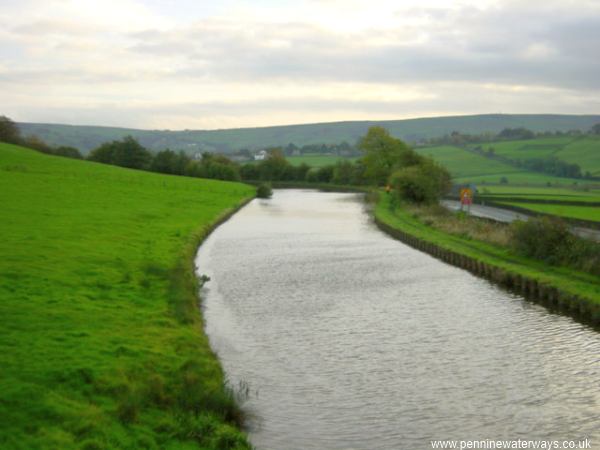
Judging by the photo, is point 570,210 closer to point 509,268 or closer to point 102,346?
point 509,268

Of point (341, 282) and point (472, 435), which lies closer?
point (472, 435)

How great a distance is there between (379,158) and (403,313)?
104016 millimetres

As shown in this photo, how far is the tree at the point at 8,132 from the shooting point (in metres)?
124

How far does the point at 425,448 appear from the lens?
14.8 m

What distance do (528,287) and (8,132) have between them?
369 feet

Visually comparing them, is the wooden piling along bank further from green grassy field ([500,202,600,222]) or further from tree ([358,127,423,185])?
tree ([358,127,423,185])

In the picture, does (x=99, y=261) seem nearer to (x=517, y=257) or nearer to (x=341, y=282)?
(x=341, y=282)

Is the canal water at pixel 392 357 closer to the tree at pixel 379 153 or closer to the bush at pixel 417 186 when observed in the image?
the bush at pixel 417 186

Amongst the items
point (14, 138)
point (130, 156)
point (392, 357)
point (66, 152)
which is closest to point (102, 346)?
point (392, 357)

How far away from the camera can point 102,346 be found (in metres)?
17.5

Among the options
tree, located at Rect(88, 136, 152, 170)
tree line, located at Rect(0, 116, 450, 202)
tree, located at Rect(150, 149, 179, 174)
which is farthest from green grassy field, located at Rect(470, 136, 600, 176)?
tree, located at Rect(88, 136, 152, 170)

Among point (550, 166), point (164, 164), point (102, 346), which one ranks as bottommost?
point (102, 346)

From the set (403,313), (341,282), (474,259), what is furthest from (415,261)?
(403,313)

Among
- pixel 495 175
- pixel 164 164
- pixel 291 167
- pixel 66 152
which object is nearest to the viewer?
pixel 66 152
